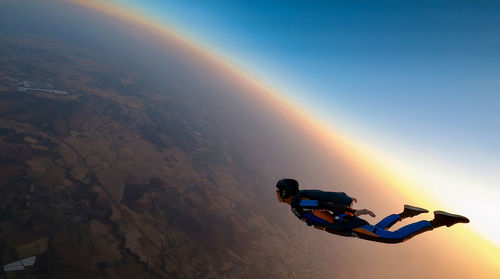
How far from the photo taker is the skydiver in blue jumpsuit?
357cm

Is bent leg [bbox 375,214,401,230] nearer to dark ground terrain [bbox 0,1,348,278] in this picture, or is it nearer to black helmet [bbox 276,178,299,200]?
black helmet [bbox 276,178,299,200]

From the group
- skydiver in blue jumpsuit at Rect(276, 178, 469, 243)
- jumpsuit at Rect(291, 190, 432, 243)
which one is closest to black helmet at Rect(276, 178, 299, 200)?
skydiver in blue jumpsuit at Rect(276, 178, 469, 243)

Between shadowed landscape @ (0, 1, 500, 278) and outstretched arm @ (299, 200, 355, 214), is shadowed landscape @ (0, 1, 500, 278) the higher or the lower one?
the lower one

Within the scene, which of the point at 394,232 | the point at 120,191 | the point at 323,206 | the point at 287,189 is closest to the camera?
the point at 394,232

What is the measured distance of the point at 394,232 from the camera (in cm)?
→ 379

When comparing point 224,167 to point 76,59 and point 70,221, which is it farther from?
point 76,59

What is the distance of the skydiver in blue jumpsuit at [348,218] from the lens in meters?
3.57

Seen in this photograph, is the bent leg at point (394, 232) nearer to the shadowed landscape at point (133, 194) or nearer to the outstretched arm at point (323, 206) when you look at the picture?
the outstretched arm at point (323, 206)

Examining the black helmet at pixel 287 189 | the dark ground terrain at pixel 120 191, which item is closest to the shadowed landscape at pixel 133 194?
the dark ground terrain at pixel 120 191

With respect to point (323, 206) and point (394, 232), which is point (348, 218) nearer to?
point (323, 206)

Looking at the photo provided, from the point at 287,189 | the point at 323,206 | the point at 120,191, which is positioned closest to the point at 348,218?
the point at 323,206

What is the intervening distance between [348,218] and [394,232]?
76cm

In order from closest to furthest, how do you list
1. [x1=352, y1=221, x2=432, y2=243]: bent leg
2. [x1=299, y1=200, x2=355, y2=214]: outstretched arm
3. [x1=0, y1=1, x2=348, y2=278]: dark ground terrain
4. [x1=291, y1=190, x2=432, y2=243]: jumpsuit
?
[x1=352, y1=221, x2=432, y2=243]: bent leg < [x1=291, y1=190, x2=432, y2=243]: jumpsuit < [x1=299, y1=200, x2=355, y2=214]: outstretched arm < [x1=0, y1=1, x2=348, y2=278]: dark ground terrain

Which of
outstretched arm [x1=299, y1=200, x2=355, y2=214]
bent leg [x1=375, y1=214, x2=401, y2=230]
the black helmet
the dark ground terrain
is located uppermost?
bent leg [x1=375, y1=214, x2=401, y2=230]
